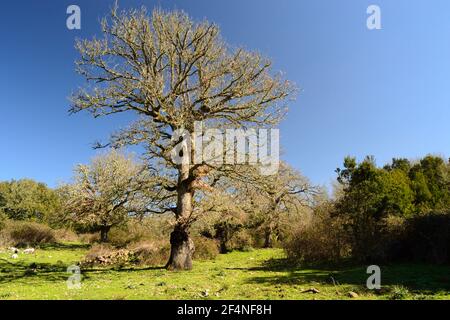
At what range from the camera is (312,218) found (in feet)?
78.8

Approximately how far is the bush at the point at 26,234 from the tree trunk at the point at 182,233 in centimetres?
2730

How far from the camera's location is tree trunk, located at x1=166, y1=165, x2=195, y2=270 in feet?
68.6

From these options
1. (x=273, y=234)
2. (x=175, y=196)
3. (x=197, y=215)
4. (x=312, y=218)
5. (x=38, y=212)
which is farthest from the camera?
(x=38, y=212)

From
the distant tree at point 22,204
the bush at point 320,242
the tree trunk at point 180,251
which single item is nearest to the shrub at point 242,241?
the bush at point 320,242

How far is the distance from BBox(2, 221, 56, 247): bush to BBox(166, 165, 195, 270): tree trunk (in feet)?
89.6

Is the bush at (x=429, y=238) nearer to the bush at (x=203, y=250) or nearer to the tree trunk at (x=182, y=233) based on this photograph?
the tree trunk at (x=182, y=233)

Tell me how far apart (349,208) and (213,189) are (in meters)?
8.33

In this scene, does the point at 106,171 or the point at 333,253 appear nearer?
the point at 333,253

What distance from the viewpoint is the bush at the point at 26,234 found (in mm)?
41562

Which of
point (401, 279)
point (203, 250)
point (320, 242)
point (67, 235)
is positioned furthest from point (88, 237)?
point (401, 279)

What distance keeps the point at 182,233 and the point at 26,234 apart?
3171 cm

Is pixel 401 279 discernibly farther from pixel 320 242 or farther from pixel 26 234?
pixel 26 234
